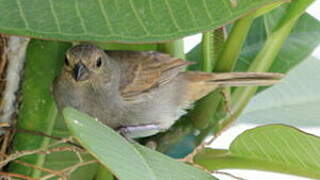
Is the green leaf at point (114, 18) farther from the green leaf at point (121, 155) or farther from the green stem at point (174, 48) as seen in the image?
the green stem at point (174, 48)

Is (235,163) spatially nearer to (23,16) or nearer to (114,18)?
(114,18)

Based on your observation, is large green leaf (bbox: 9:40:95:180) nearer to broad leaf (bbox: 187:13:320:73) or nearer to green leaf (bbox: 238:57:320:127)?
broad leaf (bbox: 187:13:320:73)

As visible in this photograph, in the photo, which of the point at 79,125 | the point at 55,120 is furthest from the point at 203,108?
the point at 79,125

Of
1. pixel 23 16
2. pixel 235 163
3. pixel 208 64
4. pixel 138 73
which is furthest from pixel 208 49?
pixel 138 73

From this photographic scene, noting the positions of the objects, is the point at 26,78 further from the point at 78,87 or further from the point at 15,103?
the point at 78,87

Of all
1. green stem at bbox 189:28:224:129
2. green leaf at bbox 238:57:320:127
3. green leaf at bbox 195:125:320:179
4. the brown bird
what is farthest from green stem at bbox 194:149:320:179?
green leaf at bbox 238:57:320:127
